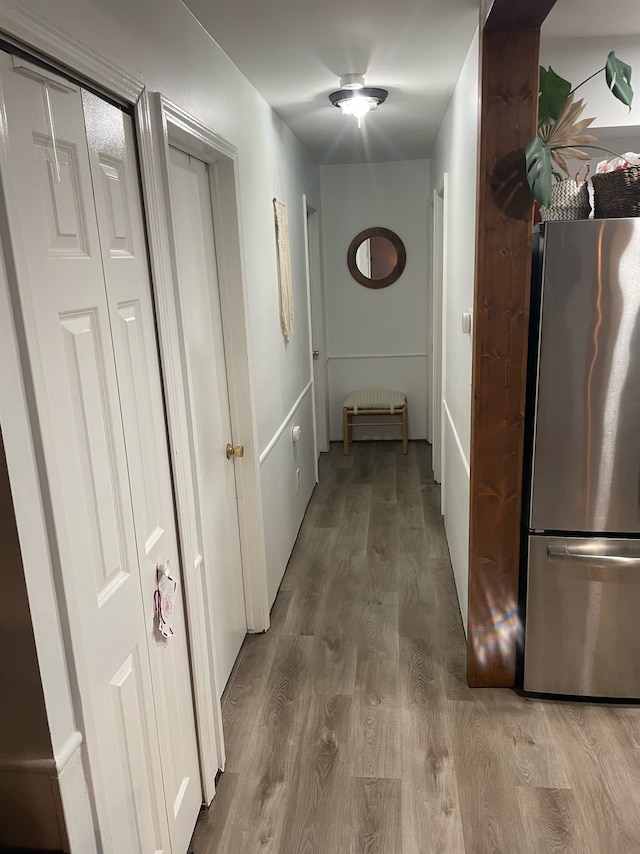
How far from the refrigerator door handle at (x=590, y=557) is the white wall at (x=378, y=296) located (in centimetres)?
349

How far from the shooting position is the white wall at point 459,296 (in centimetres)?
255

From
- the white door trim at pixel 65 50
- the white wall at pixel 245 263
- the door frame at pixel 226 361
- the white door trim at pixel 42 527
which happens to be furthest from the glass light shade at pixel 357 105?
the white door trim at pixel 42 527

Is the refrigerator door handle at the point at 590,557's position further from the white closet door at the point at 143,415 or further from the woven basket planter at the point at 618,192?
the white closet door at the point at 143,415

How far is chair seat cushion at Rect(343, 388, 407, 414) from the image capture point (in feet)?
18.1

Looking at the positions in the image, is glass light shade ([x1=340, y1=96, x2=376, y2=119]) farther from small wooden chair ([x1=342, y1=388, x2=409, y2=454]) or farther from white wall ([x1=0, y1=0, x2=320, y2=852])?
small wooden chair ([x1=342, y1=388, x2=409, y2=454])

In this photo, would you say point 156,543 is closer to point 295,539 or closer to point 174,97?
point 174,97

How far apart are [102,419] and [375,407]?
4.29 meters

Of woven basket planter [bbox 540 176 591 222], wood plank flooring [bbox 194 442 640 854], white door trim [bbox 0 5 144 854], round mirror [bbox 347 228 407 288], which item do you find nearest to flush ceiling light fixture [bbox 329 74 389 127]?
woven basket planter [bbox 540 176 591 222]

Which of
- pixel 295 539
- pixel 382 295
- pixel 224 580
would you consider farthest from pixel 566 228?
pixel 382 295

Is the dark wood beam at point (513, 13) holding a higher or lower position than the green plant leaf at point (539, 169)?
higher

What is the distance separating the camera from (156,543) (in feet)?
5.47

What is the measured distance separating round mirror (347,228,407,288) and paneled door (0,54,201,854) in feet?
13.6

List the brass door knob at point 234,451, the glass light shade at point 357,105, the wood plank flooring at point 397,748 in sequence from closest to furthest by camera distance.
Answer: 1. the wood plank flooring at point 397,748
2. the brass door knob at point 234,451
3. the glass light shade at point 357,105

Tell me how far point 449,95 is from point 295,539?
2533 mm
